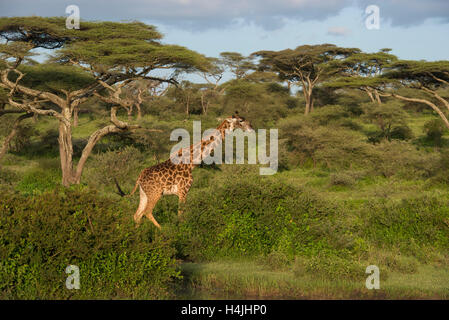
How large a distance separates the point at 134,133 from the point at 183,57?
12.7ft

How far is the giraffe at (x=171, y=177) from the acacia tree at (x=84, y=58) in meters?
5.98

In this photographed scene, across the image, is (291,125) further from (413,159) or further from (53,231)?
(53,231)

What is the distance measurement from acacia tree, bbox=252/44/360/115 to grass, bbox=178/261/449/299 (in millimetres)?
24256

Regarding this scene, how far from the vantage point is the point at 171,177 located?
894 cm

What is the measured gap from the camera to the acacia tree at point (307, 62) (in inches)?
1212

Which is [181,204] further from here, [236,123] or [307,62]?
[307,62]

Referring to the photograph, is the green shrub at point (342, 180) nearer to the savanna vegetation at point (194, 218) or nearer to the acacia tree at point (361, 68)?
the savanna vegetation at point (194, 218)

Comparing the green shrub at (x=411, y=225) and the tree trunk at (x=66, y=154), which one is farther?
the tree trunk at (x=66, y=154)

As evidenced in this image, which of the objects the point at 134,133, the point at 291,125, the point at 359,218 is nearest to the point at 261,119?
the point at 291,125

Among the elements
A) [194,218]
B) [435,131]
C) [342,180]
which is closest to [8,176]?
[342,180]

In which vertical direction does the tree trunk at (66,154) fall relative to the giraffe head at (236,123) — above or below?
below

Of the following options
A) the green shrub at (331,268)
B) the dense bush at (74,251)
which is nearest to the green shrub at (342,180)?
the green shrub at (331,268)

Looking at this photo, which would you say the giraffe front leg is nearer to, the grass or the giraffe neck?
the giraffe neck

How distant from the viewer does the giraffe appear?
28.2 ft
